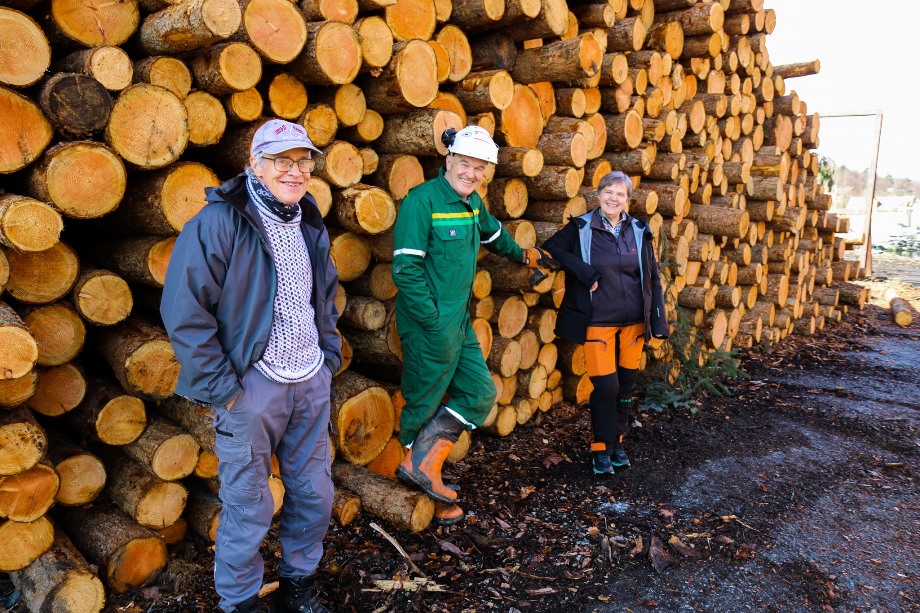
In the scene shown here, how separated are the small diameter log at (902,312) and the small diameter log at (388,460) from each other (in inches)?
331

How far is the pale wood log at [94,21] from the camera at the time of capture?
A: 116 inches

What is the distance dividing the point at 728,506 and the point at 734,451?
977 millimetres

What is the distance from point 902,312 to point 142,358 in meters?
10.2

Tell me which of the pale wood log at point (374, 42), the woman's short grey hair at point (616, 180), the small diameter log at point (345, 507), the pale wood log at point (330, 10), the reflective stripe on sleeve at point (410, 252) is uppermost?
the pale wood log at point (330, 10)

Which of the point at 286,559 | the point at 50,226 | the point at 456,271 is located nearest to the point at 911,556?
the point at 456,271

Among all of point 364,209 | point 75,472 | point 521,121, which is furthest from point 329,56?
point 75,472

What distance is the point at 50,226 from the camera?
8.83 feet

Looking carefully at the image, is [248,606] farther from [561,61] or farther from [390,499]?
[561,61]

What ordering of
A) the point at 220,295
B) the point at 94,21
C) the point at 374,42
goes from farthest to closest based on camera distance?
the point at 374,42 < the point at 94,21 < the point at 220,295

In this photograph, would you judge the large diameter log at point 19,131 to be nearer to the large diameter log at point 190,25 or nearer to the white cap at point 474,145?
the large diameter log at point 190,25

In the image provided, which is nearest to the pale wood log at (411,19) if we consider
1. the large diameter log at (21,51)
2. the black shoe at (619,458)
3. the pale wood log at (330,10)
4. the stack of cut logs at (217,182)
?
the stack of cut logs at (217,182)

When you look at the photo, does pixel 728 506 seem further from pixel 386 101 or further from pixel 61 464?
pixel 61 464

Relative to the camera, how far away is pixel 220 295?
2562mm

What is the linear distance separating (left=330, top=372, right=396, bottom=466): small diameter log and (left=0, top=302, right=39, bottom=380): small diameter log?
1.65 m
